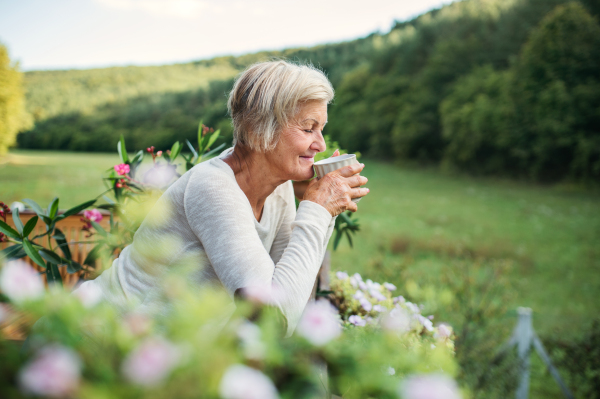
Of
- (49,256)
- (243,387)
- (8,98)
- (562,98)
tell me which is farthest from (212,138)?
(8,98)

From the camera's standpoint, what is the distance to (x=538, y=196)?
13602mm

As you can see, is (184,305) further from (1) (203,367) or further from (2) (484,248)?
(2) (484,248)

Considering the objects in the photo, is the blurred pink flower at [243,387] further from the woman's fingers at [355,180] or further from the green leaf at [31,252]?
the green leaf at [31,252]

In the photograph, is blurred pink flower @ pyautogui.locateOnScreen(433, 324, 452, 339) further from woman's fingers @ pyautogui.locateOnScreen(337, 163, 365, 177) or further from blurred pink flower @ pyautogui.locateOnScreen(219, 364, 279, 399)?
blurred pink flower @ pyautogui.locateOnScreen(219, 364, 279, 399)

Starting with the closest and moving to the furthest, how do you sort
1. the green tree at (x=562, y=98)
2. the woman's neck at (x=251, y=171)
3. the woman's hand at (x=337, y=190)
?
the woman's hand at (x=337, y=190), the woman's neck at (x=251, y=171), the green tree at (x=562, y=98)

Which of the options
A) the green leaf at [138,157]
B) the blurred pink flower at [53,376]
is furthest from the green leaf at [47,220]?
the blurred pink flower at [53,376]

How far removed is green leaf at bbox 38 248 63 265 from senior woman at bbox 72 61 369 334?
16.5 inches

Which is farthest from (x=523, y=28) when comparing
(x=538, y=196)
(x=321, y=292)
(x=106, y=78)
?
(x=106, y=78)

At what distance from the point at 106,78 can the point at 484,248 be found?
4122cm

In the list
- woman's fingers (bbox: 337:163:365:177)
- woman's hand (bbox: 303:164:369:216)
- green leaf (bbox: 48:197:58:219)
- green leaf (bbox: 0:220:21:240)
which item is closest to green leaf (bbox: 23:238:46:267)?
green leaf (bbox: 0:220:21:240)

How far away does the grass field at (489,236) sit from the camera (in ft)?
16.3

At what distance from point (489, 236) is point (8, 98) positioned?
24189mm

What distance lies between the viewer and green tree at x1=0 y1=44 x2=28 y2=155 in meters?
19.8

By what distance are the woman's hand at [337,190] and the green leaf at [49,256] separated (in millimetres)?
1179
